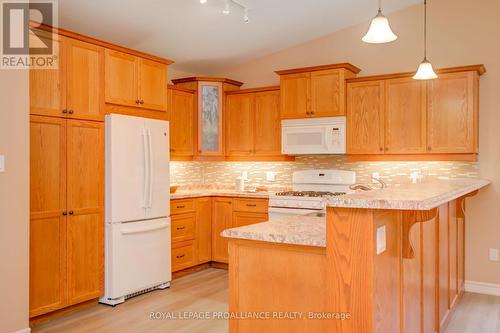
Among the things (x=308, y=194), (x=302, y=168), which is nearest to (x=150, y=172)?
(x=308, y=194)

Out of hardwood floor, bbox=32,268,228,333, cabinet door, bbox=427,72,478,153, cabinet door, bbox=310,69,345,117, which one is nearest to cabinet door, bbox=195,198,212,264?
hardwood floor, bbox=32,268,228,333

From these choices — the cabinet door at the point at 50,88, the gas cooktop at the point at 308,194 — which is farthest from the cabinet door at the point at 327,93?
the cabinet door at the point at 50,88

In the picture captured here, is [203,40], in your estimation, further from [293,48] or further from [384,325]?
[384,325]

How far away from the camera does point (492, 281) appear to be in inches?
173

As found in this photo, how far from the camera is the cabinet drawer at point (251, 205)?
16.6 ft

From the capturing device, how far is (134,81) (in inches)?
165

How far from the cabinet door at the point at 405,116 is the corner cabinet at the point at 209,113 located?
213 cm

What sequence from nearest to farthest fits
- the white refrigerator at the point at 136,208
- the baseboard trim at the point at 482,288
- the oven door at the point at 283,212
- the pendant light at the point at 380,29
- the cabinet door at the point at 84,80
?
the pendant light at the point at 380,29
the cabinet door at the point at 84,80
the white refrigerator at the point at 136,208
the baseboard trim at the point at 482,288
the oven door at the point at 283,212

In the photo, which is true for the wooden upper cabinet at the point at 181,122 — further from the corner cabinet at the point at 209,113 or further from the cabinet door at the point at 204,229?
the cabinet door at the point at 204,229

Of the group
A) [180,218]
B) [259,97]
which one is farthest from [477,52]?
[180,218]

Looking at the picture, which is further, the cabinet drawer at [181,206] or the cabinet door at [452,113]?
the cabinet drawer at [181,206]

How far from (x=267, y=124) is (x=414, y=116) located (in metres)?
1.80

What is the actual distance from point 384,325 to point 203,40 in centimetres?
400

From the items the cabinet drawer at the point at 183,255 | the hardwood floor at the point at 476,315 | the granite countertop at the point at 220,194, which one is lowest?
the hardwood floor at the point at 476,315
